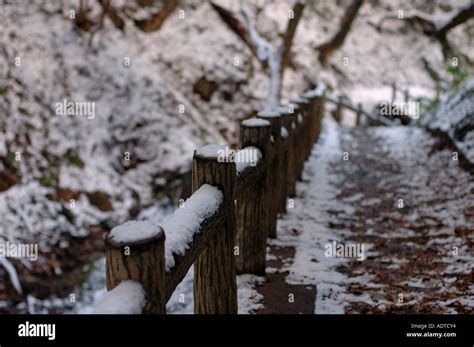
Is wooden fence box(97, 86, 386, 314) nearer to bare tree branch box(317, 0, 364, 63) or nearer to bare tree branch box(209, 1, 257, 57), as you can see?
bare tree branch box(317, 0, 364, 63)

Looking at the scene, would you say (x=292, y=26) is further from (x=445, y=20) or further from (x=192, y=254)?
(x=192, y=254)

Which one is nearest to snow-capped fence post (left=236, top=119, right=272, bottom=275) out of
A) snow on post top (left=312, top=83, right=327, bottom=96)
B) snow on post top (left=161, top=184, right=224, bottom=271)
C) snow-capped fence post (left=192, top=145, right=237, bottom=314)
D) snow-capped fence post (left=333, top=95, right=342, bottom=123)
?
snow-capped fence post (left=192, top=145, right=237, bottom=314)

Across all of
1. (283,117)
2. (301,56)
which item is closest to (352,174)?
(283,117)

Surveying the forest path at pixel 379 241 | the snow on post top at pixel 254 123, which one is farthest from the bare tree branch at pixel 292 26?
the snow on post top at pixel 254 123

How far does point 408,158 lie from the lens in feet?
29.5

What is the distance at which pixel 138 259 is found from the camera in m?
1.75

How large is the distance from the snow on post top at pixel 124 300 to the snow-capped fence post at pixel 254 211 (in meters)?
2.26

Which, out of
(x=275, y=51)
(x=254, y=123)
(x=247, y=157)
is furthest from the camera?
(x=275, y=51)

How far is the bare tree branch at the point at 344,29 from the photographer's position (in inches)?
571

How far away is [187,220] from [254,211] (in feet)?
6.04

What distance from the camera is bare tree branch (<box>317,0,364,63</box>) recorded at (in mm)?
→ 14508

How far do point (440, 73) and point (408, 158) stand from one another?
16.3 m

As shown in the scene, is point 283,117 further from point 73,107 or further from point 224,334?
point 73,107

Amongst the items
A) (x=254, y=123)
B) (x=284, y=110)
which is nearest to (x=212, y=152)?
(x=254, y=123)
